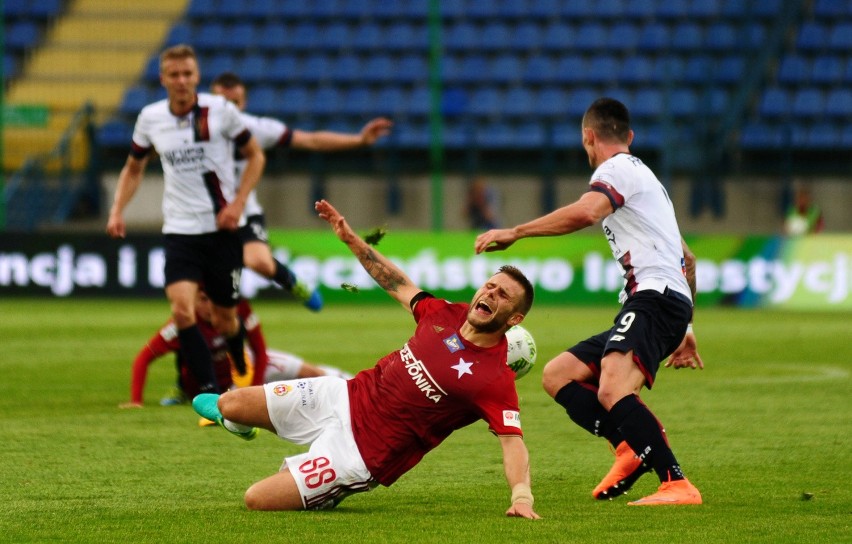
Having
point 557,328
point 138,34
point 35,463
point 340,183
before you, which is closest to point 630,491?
point 35,463

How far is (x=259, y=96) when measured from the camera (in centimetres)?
2689

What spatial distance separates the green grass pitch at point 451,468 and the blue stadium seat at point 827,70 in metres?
13.4

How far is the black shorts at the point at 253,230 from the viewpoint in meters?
10.9

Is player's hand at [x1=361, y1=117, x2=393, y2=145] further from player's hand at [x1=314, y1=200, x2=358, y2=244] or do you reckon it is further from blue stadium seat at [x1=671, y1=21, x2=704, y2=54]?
blue stadium seat at [x1=671, y1=21, x2=704, y2=54]

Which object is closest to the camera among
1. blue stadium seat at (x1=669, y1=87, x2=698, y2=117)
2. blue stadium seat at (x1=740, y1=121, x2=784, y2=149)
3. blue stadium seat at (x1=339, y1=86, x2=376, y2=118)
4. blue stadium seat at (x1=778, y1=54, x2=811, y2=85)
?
blue stadium seat at (x1=740, y1=121, x2=784, y2=149)

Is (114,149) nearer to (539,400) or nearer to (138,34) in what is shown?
(138,34)

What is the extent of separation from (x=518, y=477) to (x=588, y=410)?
0.95m

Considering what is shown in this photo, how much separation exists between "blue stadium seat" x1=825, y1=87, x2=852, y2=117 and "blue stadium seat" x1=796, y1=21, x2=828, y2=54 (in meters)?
1.01

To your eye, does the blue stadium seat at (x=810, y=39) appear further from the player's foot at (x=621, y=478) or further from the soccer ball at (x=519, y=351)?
the player's foot at (x=621, y=478)

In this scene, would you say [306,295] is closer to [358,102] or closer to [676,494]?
[676,494]

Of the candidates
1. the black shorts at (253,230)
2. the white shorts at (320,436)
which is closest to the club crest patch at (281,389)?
the white shorts at (320,436)

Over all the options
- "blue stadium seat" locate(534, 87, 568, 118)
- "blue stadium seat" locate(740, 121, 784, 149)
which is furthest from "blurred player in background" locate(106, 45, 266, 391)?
"blue stadium seat" locate(534, 87, 568, 118)

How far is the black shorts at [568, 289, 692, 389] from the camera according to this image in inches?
246

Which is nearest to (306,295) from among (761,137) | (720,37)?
(761,137)
